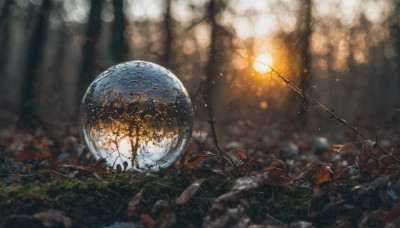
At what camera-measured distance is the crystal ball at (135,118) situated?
311 cm

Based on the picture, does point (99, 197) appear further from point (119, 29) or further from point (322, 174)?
point (119, 29)

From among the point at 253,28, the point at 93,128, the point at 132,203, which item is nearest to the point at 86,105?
the point at 93,128

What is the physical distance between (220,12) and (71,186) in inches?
707

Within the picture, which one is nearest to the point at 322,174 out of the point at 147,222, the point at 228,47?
the point at 147,222

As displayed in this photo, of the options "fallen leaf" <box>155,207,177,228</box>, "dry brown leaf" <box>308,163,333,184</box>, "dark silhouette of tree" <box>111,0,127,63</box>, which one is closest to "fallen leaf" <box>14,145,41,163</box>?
"fallen leaf" <box>155,207,177,228</box>

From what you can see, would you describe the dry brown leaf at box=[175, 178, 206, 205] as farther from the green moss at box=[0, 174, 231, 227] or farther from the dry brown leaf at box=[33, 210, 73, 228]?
the dry brown leaf at box=[33, 210, 73, 228]

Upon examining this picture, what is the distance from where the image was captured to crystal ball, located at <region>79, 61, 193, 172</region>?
10.2ft

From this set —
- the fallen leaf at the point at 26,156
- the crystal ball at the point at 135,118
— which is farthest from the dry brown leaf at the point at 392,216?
the fallen leaf at the point at 26,156

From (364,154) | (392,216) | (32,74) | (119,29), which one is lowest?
(392,216)

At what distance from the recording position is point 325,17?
1805 cm

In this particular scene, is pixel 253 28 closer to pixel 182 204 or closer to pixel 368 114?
pixel 368 114

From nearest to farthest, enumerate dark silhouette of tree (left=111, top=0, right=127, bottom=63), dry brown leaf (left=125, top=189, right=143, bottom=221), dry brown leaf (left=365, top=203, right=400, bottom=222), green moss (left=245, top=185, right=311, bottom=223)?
dry brown leaf (left=365, top=203, right=400, bottom=222) → dry brown leaf (left=125, top=189, right=143, bottom=221) → green moss (left=245, top=185, right=311, bottom=223) → dark silhouette of tree (left=111, top=0, right=127, bottom=63)

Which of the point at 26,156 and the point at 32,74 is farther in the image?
the point at 32,74

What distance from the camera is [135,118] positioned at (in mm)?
3113
